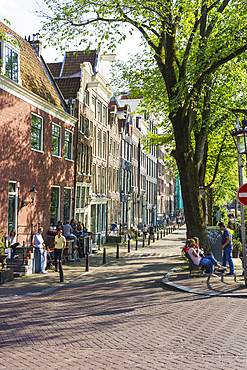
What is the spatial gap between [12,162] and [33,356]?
36.2 feet

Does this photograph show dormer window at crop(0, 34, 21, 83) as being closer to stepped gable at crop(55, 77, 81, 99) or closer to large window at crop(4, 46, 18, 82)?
large window at crop(4, 46, 18, 82)

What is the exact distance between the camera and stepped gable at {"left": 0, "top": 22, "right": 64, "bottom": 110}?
18.2 meters

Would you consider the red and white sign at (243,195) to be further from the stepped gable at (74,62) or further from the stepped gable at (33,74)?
the stepped gable at (74,62)

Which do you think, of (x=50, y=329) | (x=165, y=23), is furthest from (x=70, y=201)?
(x=50, y=329)

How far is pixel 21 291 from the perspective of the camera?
10992 mm

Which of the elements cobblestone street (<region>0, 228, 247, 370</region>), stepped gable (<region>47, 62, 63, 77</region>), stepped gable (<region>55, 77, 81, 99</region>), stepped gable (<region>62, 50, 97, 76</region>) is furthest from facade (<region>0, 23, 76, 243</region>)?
cobblestone street (<region>0, 228, 247, 370</region>)

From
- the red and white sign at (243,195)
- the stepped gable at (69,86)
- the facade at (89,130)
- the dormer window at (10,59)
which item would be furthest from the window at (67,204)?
the red and white sign at (243,195)

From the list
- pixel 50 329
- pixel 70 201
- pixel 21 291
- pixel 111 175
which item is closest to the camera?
pixel 50 329

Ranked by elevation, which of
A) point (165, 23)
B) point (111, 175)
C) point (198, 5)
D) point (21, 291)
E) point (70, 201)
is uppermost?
point (198, 5)

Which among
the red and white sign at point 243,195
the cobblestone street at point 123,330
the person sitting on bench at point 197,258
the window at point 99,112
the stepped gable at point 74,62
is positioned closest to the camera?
the cobblestone street at point 123,330

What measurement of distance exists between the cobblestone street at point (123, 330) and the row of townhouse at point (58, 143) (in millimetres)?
6861

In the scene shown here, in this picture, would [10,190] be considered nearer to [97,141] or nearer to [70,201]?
[70,201]

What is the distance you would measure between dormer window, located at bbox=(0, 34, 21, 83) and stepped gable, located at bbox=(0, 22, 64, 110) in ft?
3.24

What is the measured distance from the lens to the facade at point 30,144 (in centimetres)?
1532
